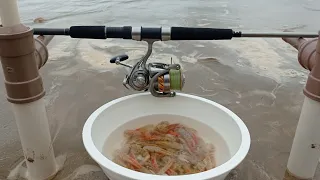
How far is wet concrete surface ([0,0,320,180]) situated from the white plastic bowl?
20 centimetres

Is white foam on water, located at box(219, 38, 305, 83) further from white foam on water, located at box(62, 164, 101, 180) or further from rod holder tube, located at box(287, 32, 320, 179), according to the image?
white foam on water, located at box(62, 164, 101, 180)

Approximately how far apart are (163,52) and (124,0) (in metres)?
2.73

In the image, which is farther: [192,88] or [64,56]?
[64,56]

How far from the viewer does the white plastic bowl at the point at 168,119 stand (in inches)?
65.7

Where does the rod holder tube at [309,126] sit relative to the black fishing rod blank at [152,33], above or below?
below

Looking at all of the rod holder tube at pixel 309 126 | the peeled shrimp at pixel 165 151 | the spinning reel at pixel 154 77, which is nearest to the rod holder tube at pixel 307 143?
the rod holder tube at pixel 309 126

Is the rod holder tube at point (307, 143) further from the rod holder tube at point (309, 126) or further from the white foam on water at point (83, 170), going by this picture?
the white foam on water at point (83, 170)

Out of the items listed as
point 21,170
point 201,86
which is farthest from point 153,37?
point 201,86

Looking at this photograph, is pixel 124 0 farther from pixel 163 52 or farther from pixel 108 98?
pixel 108 98

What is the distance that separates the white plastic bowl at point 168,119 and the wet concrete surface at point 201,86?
8.0 inches

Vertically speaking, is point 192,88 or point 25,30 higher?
point 25,30

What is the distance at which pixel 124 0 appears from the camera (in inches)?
230

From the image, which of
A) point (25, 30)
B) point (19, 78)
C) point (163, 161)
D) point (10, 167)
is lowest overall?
point (10, 167)

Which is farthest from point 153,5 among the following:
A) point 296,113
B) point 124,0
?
point 296,113
